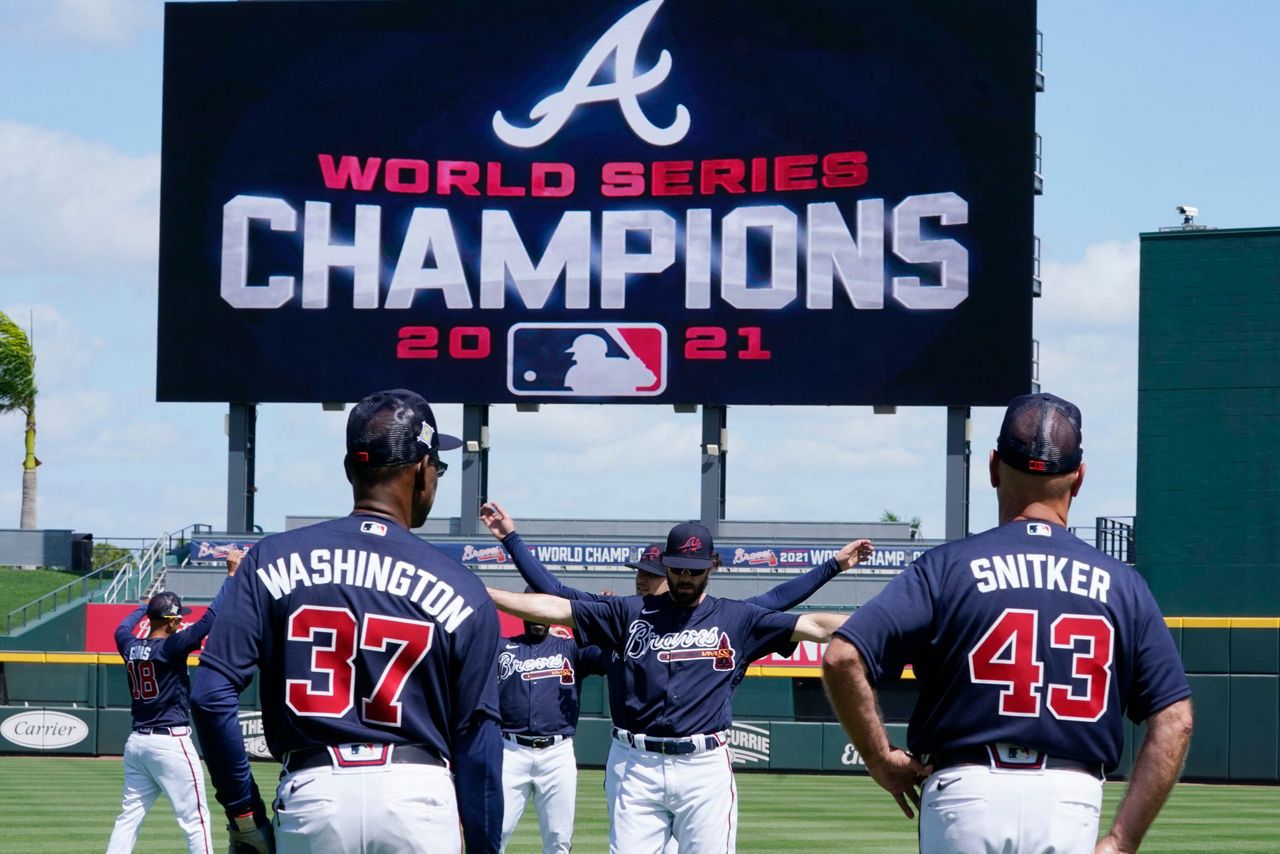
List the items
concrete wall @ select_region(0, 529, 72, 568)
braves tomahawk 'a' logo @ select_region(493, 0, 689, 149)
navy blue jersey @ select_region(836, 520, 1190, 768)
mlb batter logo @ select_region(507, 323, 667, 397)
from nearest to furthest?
navy blue jersey @ select_region(836, 520, 1190, 768) < mlb batter logo @ select_region(507, 323, 667, 397) < braves tomahawk 'a' logo @ select_region(493, 0, 689, 149) < concrete wall @ select_region(0, 529, 72, 568)

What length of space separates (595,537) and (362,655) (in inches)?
1069

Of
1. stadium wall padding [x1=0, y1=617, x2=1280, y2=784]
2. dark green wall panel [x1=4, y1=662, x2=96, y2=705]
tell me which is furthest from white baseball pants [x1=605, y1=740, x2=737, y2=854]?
dark green wall panel [x1=4, y1=662, x2=96, y2=705]

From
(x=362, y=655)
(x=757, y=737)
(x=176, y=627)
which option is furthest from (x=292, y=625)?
(x=757, y=737)

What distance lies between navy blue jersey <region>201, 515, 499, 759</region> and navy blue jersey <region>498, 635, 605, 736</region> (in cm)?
593

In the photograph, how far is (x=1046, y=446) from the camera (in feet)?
13.8

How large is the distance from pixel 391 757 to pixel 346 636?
1.01 feet

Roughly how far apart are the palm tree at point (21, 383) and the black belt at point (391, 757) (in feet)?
147

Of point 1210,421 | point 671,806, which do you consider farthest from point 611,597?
point 1210,421

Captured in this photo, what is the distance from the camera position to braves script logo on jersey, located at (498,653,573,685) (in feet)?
34.3

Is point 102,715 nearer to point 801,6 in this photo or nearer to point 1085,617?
point 801,6

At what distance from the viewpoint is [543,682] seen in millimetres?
10414

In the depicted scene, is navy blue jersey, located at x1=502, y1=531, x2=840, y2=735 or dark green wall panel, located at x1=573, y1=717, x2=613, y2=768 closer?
navy blue jersey, located at x1=502, y1=531, x2=840, y2=735

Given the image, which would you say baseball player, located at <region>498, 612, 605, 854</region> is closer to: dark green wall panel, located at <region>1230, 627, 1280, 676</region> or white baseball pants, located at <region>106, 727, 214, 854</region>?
white baseball pants, located at <region>106, 727, 214, 854</region>

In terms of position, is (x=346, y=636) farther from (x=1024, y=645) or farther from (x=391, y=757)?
(x=1024, y=645)
